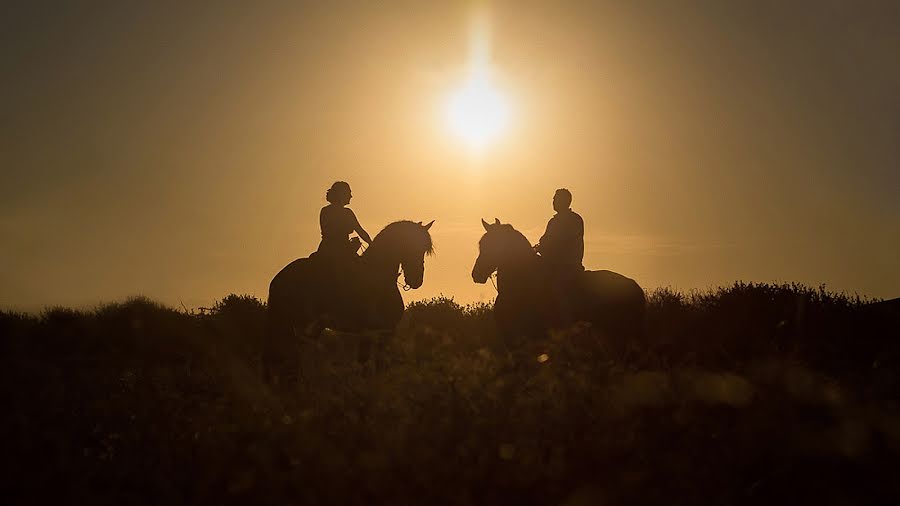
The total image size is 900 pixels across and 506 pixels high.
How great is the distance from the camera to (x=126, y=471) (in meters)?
6.15

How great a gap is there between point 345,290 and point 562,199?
3.67m

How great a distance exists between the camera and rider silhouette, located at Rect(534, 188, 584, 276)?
12180 mm

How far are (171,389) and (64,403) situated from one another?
121 cm

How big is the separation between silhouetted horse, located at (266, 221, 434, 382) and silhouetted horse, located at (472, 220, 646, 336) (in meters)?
1.52

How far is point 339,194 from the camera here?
12.8m

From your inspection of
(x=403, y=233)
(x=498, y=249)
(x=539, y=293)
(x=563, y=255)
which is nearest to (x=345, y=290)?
(x=403, y=233)

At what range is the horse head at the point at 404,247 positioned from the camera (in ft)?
43.8

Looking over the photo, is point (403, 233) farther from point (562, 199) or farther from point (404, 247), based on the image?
point (562, 199)

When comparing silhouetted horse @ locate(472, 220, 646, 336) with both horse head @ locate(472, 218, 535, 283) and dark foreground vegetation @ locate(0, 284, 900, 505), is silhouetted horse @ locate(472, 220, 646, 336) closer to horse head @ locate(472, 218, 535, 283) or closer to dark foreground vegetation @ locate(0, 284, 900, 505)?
horse head @ locate(472, 218, 535, 283)

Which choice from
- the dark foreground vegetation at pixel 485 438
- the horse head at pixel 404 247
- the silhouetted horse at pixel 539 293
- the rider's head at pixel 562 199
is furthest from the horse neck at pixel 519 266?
the dark foreground vegetation at pixel 485 438

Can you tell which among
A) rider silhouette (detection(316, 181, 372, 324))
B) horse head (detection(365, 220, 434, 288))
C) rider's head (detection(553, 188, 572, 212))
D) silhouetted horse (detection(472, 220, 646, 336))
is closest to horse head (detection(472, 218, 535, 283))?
silhouetted horse (detection(472, 220, 646, 336))

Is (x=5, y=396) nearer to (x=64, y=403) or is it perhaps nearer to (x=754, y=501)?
(x=64, y=403)

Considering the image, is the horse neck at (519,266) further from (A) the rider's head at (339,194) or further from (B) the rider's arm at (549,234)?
(A) the rider's head at (339,194)

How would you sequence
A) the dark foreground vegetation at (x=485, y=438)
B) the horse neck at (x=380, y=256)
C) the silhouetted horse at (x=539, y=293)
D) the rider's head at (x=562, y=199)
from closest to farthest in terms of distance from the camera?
the dark foreground vegetation at (x=485, y=438)
the silhouetted horse at (x=539, y=293)
the rider's head at (x=562, y=199)
the horse neck at (x=380, y=256)
